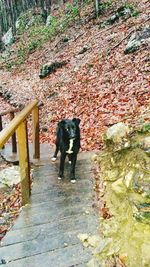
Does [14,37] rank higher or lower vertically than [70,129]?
higher

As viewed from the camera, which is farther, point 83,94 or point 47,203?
point 83,94

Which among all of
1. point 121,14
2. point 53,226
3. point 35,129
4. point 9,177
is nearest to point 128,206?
point 53,226

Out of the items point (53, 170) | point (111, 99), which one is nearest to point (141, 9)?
point (111, 99)

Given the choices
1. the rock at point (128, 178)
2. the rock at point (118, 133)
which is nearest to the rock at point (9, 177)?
the rock at point (118, 133)

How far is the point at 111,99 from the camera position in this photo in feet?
31.8

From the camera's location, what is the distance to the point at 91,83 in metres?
11.8

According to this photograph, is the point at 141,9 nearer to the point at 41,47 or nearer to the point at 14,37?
the point at 41,47

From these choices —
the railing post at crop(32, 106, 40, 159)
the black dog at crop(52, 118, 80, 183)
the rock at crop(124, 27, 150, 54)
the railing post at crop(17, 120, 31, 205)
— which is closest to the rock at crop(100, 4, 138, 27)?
the rock at crop(124, 27, 150, 54)

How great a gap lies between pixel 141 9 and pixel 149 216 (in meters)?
13.6

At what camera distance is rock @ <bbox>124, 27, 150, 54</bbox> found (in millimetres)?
11952

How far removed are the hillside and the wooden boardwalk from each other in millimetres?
2069

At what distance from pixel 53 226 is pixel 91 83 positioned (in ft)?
25.9

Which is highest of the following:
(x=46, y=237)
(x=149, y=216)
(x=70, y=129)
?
(x=70, y=129)

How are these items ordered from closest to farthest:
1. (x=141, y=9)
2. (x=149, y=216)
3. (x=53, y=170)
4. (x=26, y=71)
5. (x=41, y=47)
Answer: (x=149, y=216)
(x=53, y=170)
(x=141, y=9)
(x=26, y=71)
(x=41, y=47)
